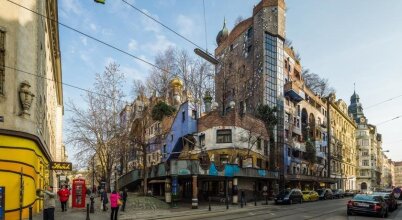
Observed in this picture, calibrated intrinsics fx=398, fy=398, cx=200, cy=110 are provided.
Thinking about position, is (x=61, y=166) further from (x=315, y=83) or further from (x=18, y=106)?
(x=315, y=83)

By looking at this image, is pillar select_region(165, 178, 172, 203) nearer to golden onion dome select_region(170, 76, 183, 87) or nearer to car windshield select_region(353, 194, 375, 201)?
car windshield select_region(353, 194, 375, 201)

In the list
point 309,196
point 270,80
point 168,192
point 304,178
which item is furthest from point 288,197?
point 270,80

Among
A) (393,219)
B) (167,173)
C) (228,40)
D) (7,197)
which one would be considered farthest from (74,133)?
(228,40)

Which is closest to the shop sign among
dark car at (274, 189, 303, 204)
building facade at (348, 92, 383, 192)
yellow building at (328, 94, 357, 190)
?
dark car at (274, 189, 303, 204)

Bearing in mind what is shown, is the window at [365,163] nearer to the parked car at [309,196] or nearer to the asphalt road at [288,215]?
the parked car at [309,196]

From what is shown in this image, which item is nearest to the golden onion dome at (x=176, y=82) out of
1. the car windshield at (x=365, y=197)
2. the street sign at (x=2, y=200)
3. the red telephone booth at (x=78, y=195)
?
the red telephone booth at (x=78, y=195)

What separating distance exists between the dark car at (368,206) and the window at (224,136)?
2021 centimetres

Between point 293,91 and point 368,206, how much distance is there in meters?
36.6

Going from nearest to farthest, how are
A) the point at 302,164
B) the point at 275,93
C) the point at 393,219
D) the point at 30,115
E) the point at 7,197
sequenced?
1. the point at 7,197
2. the point at 30,115
3. the point at 393,219
4. the point at 275,93
5. the point at 302,164

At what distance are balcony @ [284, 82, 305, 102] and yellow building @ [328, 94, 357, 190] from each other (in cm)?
2233

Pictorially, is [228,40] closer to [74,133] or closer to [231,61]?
[231,61]

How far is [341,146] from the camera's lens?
87.4 meters

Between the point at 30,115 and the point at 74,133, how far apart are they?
1384 cm

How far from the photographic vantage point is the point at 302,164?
6241cm
